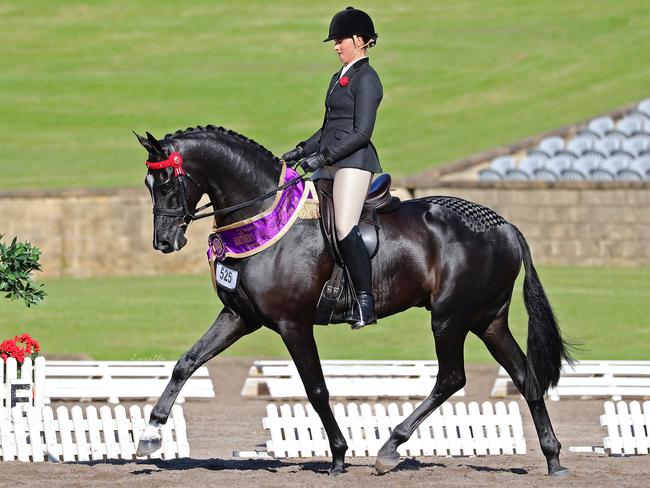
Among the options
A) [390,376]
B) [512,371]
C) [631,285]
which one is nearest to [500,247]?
[512,371]

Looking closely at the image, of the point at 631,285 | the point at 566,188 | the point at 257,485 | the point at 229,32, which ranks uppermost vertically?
the point at 229,32

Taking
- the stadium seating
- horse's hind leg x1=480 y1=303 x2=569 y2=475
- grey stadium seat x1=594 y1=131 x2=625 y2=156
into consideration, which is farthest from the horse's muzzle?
grey stadium seat x1=594 y1=131 x2=625 y2=156

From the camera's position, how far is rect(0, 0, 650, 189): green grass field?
42719mm

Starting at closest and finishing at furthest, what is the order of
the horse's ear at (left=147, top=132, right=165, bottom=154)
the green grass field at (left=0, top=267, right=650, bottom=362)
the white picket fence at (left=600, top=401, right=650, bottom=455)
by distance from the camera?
the horse's ear at (left=147, top=132, right=165, bottom=154) < the white picket fence at (left=600, top=401, right=650, bottom=455) < the green grass field at (left=0, top=267, right=650, bottom=362)

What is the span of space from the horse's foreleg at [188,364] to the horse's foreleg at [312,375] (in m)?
0.43

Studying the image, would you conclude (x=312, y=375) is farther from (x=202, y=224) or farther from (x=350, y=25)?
(x=202, y=224)

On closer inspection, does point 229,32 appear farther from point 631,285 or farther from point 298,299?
point 298,299

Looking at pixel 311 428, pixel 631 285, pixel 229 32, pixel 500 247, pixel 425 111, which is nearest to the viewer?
pixel 500 247

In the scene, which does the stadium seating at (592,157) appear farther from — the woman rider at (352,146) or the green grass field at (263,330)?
the woman rider at (352,146)

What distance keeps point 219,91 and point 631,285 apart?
23155mm

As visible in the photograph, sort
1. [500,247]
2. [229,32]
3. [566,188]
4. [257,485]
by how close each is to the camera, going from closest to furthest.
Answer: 1. [257,485]
2. [500,247]
3. [566,188]
4. [229,32]

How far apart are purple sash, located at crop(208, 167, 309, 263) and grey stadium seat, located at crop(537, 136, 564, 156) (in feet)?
87.2

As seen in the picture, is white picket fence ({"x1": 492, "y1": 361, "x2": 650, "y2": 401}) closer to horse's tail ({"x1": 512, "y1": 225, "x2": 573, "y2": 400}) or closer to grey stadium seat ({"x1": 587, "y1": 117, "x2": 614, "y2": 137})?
horse's tail ({"x1": 512, "y1": 225, "x2": 573, "y2": 400})

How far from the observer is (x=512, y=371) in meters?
11.3
